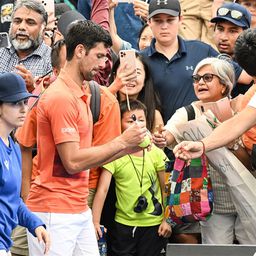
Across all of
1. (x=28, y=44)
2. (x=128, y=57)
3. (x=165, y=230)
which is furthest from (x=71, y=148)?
(x=28, y=44)

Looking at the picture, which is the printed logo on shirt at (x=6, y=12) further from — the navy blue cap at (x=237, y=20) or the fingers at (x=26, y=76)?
the navy blue cap at (x=237, y=20)

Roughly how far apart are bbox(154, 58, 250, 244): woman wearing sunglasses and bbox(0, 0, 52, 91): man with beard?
150cm

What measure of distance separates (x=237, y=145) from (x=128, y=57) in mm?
1126

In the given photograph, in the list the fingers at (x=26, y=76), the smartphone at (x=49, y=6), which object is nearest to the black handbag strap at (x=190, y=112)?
the fingers at (x=26, y=76)

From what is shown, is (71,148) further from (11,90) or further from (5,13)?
(5,13)

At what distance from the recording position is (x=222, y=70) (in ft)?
24.6

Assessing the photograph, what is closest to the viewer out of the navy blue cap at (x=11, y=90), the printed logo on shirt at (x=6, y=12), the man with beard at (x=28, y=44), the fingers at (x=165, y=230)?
the navy blue cap at (x=11, y=90)

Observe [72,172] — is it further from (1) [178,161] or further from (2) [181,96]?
(2) [181,96]

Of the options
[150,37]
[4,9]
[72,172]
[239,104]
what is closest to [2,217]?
[72,172]

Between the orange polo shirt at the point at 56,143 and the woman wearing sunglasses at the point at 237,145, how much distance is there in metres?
0.86

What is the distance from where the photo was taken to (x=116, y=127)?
7246 mm

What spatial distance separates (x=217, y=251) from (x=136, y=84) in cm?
293

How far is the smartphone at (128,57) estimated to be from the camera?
23.7 ft

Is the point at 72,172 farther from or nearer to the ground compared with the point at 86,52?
nearer to the ground
